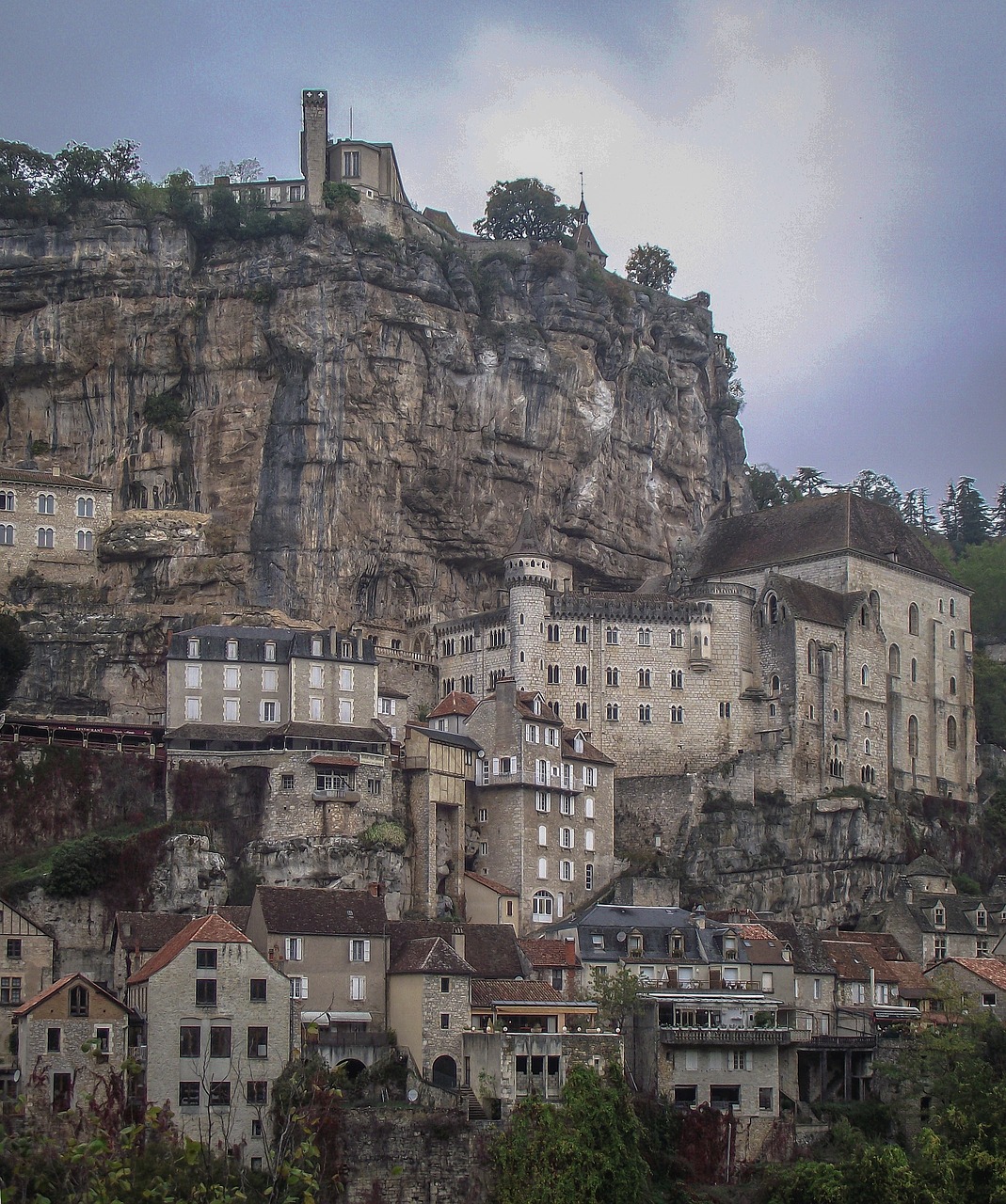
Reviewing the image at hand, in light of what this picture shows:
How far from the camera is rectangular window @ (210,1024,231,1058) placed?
193ft

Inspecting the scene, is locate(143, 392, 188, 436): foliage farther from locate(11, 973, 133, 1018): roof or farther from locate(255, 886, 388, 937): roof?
locate(11, 973, 133, 1018): roof

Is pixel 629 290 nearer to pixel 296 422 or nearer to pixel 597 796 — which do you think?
pixel 296 422

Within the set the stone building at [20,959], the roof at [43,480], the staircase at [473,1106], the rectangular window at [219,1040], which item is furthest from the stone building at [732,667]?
the rectangular window at [219,1040]

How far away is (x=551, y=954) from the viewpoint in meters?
72.0

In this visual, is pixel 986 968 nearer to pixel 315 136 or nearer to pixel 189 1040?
pixel 189 1040

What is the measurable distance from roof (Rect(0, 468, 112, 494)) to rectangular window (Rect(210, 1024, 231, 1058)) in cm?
4088

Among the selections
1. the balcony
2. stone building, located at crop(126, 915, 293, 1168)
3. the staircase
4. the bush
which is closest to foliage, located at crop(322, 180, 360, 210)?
the bush

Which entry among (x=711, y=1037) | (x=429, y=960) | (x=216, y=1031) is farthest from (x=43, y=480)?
(x=711, y=1037)

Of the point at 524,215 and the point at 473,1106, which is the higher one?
the point at 524,215

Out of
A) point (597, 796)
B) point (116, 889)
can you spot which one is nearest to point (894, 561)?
point (597, 796)

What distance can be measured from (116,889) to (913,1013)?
31.2m

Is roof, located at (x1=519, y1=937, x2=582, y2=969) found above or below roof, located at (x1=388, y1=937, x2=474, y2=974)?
below

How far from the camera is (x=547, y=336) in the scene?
107 meters

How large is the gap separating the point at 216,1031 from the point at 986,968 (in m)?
34.6
